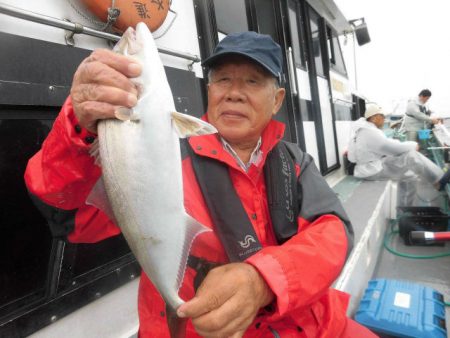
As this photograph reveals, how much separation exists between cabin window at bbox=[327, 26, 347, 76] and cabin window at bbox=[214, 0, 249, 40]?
4.85 metres

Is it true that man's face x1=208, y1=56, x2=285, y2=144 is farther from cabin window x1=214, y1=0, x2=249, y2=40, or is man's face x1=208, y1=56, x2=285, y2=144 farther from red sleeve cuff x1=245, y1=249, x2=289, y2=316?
cabin window x1=214, y1=0, x2=249, y2=40

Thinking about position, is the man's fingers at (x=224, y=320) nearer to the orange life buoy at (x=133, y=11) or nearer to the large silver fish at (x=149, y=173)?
the large silver fish at (x=149, y=173)

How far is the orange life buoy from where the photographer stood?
6.31 feet

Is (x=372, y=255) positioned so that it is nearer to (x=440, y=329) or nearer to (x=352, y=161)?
(x=440, y=329)

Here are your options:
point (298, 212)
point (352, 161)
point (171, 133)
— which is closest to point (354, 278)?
point (298, 212)

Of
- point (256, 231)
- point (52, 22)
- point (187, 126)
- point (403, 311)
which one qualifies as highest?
point (52, 22)

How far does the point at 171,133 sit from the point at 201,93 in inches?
88.4

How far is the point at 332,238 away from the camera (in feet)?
4.67

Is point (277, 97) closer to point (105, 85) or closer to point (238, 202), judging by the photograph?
point (238, 202)

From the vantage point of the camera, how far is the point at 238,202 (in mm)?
1485

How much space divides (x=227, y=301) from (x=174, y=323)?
19cm

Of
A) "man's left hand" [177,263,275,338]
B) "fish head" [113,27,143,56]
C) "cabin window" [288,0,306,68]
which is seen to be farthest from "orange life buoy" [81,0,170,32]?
"cabin window" [288,0,306,68]

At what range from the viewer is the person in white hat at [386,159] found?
6.95m

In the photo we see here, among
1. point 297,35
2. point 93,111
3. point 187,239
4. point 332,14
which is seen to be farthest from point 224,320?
point 332,14
